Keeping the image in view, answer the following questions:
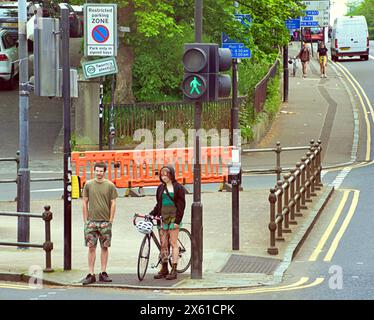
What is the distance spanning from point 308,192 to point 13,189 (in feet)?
24.9

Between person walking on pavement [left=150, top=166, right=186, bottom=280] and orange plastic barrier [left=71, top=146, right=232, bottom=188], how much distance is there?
9540 mm

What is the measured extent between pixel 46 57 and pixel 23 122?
2.17 meters

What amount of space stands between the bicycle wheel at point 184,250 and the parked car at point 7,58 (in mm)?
25736

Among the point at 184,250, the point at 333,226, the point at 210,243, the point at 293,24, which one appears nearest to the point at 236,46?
the point at 333,226

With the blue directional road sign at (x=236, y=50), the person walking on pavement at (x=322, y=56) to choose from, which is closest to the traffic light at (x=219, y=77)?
the blue directional road sign at (x=236, y=50)

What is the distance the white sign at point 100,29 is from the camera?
1041 inches

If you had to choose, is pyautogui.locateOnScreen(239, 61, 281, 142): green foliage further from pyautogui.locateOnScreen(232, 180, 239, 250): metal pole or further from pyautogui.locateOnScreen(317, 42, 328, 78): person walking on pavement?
pyautogui.locateOnScreen(232, 180, 239, 250): metal pole

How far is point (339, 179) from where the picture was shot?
28.7 metres

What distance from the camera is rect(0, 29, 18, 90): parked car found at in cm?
4231

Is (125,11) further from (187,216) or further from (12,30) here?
(187,216)

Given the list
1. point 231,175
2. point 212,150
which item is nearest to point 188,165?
point 212,150

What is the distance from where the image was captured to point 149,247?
1591cm

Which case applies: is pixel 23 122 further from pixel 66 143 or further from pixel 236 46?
pixel 236 46

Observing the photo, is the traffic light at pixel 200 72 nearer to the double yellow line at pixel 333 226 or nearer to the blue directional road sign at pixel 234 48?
the double yellow line at pixel 333 226
